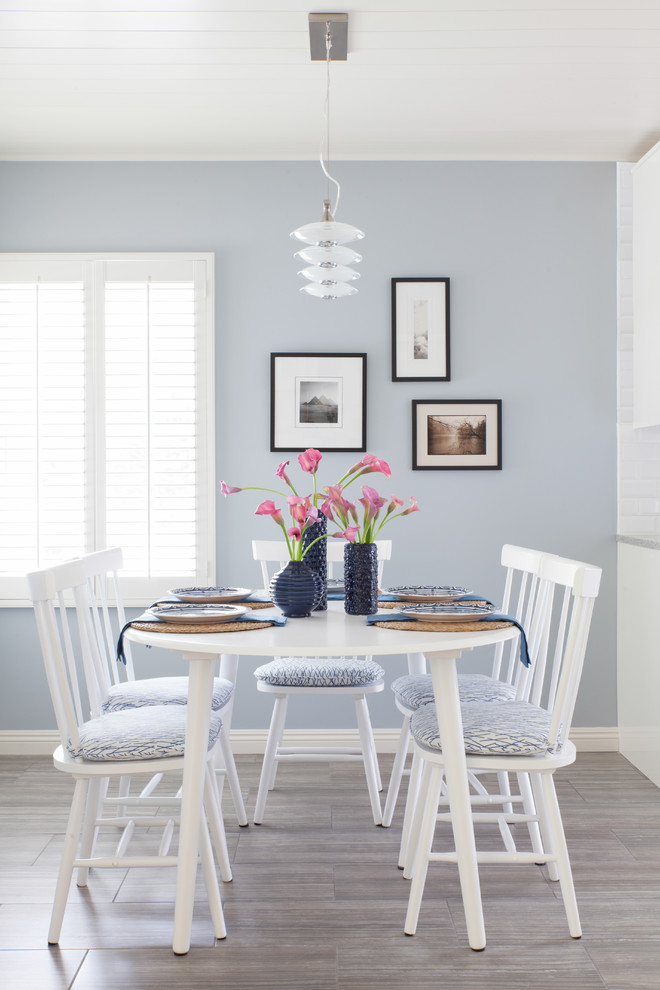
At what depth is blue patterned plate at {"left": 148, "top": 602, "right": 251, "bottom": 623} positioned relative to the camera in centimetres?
189

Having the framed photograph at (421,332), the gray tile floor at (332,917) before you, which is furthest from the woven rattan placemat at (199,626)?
the framed photograph at (421,332)

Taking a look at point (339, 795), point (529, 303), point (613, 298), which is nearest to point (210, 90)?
point (529, 303)

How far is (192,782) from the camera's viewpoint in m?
1.79

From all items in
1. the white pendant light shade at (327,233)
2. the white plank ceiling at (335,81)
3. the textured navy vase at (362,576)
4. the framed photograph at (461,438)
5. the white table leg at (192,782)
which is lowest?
the white table leg at (192,782)

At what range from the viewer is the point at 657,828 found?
2.53 metres

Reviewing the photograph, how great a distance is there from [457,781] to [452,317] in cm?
206

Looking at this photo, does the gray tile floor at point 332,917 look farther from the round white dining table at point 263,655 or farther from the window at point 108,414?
the window at point 108,414

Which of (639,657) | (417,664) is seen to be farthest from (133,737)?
(639,657)

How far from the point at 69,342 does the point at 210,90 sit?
114cm

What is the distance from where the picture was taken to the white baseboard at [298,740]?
3260 mm

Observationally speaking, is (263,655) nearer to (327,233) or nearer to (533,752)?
(533,752)

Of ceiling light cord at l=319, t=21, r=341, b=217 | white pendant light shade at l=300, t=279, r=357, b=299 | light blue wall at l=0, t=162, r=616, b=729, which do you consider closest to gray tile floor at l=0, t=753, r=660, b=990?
light blue wall at l=0, t=162, r=616, b=729

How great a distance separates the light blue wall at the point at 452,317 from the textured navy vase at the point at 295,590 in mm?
1229

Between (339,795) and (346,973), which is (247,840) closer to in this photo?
(339,795)
